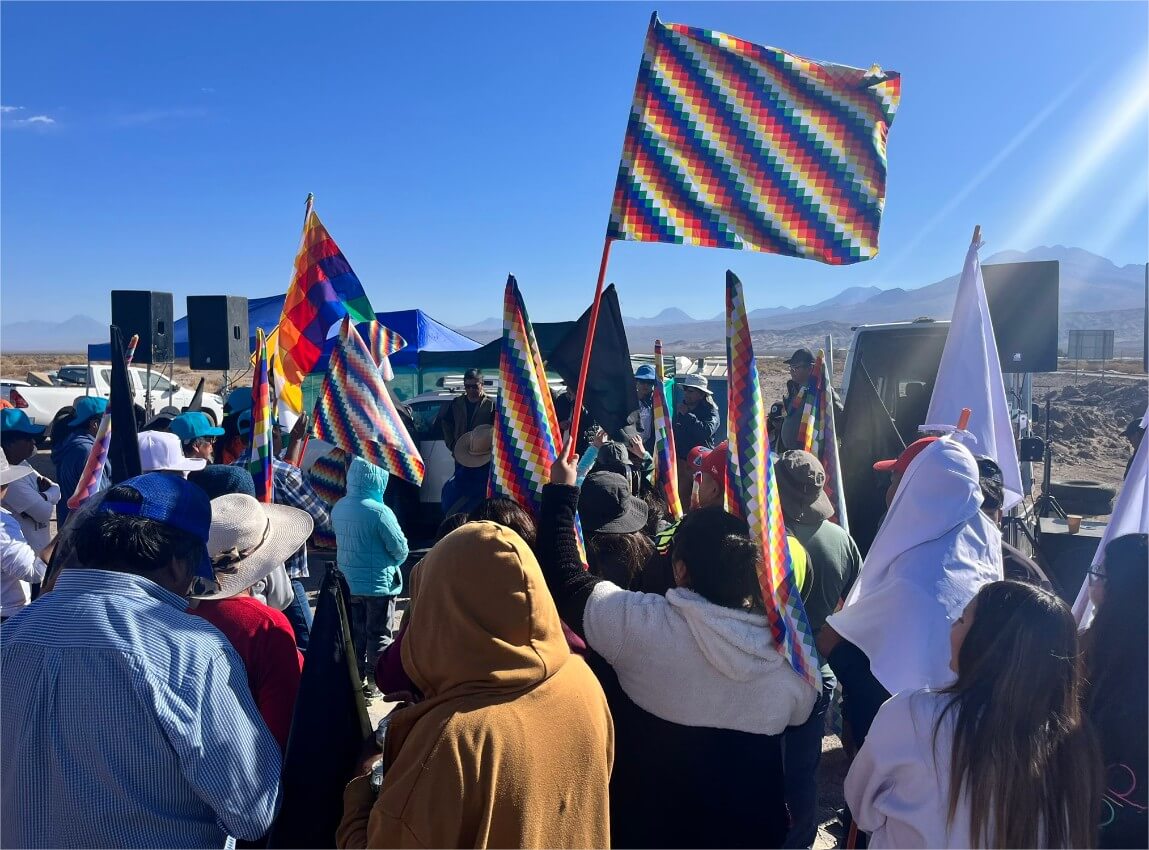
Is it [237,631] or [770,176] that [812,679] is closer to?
[237,631]

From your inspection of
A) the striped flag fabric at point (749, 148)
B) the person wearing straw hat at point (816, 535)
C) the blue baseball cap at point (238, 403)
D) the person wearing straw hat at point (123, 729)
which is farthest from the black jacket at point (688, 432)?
the person wearing straw hat at point (123, 729)

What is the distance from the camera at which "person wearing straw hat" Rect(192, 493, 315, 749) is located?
2184 millimetres

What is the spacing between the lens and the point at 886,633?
110 inches

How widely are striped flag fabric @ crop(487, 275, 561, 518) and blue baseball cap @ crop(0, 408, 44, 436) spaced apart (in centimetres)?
413

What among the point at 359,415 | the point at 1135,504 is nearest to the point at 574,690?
the point at 1135,504

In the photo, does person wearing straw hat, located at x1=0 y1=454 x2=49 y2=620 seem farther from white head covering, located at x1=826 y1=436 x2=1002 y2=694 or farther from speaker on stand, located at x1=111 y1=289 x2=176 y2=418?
speaker on stand, located at x1=111 y1=289 x2=176 y2=418

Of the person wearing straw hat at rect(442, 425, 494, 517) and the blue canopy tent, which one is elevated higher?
the blue canopy tent

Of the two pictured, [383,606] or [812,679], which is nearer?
[812,679]

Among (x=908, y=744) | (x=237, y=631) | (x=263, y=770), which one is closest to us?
(x=263, y=770)

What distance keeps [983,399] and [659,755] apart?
126 inches

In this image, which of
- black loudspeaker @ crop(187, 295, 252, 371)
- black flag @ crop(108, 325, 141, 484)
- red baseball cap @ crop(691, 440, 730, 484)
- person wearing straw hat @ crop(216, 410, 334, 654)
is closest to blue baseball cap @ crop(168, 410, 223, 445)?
person wearing straw hat @ crop(216, 410, 334, 654)

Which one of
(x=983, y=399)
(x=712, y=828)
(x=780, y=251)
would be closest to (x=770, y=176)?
(x=780, y=251)

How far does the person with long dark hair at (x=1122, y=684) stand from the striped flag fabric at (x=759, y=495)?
807 millimetres

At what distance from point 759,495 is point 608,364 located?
2466 mm
